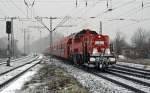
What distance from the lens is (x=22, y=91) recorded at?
14.4 metres

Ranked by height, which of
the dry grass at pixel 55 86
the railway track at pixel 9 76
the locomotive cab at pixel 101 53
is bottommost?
the railway track at pixel 9 76

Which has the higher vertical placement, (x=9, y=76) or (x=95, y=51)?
(x=95, y=51)

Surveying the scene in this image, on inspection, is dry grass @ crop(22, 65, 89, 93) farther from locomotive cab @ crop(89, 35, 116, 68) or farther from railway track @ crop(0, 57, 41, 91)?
locomotive cab @ crop(89, 35, 116, 68)

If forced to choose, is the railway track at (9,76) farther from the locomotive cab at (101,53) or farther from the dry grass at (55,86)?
the locomotive cab at (101,53)

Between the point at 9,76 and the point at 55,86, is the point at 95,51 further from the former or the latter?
the point at 55,86

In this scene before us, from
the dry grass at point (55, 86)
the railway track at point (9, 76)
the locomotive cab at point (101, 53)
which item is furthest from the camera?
the locomotive cab at point (101, 53)

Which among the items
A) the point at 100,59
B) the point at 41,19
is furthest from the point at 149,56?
the point at 100,59

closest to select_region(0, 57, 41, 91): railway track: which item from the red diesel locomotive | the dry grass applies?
the dry grass

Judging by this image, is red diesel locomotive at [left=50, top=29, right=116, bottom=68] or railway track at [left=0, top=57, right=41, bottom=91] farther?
red diesel locomotive at [left=50, top=29, right=116, bottom=68]

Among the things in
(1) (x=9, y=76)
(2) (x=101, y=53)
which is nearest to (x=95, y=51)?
(2) (x=101, y=53)

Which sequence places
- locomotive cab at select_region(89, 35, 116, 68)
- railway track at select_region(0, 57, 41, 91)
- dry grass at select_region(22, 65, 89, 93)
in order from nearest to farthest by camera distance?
dry grass at select_region(22, 65, 89, 93), railway track at select_region(0, 57, 41, 91), locomotive cab at select_region(89, 35, 116, 68)

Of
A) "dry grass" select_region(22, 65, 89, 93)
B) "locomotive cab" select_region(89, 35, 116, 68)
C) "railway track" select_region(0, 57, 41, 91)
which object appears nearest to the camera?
"dry grass" select_region(22, 65, 89, 93)

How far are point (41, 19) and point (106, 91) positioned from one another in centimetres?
3328

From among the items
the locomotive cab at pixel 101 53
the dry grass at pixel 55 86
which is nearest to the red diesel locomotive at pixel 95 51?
the locomotive cab at pixel 101 53
